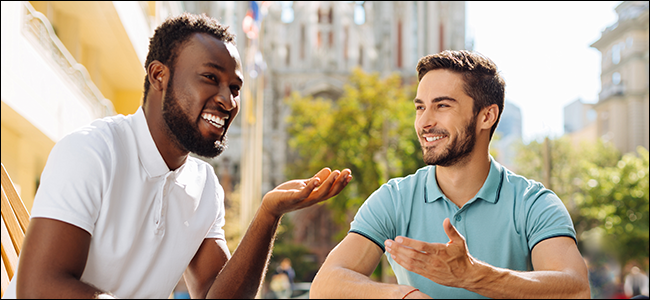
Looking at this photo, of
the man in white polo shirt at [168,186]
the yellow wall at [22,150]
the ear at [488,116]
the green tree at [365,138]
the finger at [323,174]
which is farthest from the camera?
the green tree at [365,138]

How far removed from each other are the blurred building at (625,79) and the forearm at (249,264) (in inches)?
1138

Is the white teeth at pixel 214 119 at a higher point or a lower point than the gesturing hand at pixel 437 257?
higher

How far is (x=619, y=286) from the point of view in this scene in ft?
67.3

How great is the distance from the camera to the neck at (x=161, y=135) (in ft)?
6.40

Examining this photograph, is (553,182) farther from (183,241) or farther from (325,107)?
(183,241)

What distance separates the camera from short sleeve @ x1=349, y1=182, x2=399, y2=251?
7.10 feet

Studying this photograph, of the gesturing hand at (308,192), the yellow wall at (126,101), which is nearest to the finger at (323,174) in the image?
the gesturing hand at (308,192)

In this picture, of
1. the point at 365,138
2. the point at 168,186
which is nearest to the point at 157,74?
the point at 168,186

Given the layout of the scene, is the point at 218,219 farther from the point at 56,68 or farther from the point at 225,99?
the point at 56,68

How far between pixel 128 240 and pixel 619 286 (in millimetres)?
22031

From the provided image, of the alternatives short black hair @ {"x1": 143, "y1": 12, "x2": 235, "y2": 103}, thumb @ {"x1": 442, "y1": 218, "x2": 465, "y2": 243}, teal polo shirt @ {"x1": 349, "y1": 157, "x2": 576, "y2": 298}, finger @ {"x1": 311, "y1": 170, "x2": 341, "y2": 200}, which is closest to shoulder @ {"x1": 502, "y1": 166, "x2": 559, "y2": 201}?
teal polo shirt @ {"x1": 349, "y1": 157, "x2": 576, "y2": 298}

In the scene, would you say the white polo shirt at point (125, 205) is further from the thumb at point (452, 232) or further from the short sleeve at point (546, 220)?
the short sleeve at point (546, 220)

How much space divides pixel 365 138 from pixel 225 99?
75.5ft

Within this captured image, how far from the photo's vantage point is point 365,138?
24828mm
